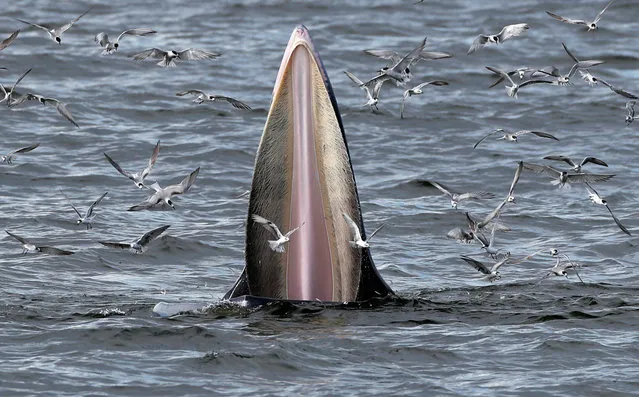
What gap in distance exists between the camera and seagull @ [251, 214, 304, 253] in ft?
40.4

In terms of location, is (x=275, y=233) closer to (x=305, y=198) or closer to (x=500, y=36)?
(x=305, y=198)

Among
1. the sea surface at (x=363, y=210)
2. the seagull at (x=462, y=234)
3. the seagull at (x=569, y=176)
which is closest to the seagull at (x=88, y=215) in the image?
the sea surface at (x=363, y=210)

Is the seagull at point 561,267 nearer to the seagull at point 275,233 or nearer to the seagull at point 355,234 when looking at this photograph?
the seagull at point 355,234

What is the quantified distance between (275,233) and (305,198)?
0.40 meters

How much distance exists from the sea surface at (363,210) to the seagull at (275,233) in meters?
0.53

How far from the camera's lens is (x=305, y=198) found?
12.5 m

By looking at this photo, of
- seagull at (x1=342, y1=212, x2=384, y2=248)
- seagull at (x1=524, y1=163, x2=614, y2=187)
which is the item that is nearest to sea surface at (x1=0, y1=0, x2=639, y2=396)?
seagull at (x1=342, y1=212, x2=384, y2=248)

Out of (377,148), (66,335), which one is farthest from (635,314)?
(377,148)

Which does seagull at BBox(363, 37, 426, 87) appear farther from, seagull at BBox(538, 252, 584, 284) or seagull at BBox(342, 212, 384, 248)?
seagull at BBox(342, 212, 384, 248)

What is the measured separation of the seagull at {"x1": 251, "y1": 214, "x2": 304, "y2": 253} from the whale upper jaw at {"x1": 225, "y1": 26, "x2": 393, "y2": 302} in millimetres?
58

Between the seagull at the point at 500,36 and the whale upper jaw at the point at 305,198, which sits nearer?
the whale upper jaw at the point at 305,198

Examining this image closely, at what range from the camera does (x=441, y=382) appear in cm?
1109

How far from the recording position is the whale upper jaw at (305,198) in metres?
12.2

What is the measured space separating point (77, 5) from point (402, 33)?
28.2 feet
